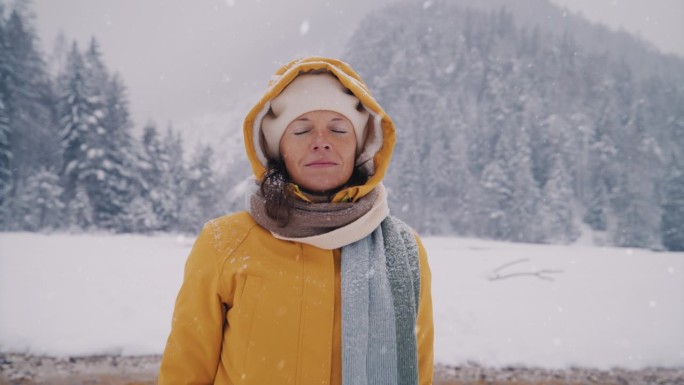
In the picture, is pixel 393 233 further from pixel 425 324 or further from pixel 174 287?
pixel 174 287

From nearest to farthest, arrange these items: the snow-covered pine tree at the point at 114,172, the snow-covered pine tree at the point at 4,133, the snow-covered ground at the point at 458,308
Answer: the snow-covered ground at the point at 458,308 < the snow-covered pine tree at the point at 4,133 < the snow-covered pine tree at the point at 114,172

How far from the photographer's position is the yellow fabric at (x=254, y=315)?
139cm

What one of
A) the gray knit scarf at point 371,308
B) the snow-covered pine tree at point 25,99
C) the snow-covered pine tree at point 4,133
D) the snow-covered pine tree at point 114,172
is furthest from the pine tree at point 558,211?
the snow-covered pine tree at point 4,133

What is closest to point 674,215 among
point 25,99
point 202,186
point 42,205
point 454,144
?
point 454,144

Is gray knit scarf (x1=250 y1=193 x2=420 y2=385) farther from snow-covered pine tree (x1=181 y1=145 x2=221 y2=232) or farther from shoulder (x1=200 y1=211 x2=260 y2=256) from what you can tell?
snow-covered pine tree (x1=181 y1=145 x2=221 y2=232)

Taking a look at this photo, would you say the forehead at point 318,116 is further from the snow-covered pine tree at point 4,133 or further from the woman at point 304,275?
the snow-covered pine tree at point 4,133

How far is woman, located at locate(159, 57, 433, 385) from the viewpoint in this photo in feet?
4.63

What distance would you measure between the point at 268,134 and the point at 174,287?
958cm

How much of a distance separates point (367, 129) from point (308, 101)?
378mm

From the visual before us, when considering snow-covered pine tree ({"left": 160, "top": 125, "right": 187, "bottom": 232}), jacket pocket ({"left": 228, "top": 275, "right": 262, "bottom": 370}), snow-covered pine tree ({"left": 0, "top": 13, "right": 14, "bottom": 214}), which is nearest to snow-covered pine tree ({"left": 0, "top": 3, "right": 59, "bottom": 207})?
snow-covered pine tree ({"left": 0, "top": 13, "right": 14, "bottom": 214})

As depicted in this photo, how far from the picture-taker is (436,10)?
97.1 metres

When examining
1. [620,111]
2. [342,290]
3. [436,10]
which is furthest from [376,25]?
[342,290]

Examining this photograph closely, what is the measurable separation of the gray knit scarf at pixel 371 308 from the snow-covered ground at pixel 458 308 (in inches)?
251

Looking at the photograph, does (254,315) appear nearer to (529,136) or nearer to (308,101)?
(308,101)
